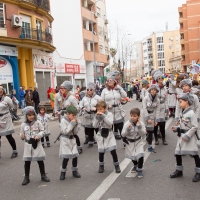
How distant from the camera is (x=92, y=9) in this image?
44.6 meters

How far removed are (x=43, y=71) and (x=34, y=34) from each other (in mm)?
4262

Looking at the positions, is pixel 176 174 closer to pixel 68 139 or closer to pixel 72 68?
pixel 68 139

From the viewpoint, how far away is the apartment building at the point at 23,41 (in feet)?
76.5

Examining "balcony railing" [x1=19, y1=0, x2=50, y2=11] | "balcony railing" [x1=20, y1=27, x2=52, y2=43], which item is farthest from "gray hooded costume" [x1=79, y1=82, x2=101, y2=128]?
"balcony railing" [x1=19, y1=0, x2=50, y2=11]

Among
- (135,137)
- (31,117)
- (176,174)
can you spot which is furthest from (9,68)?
(176,174)

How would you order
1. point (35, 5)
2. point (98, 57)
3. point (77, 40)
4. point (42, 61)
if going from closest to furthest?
Result: point (35, 5) < point (42, 61) < point (77, 40) < point (98, 57)

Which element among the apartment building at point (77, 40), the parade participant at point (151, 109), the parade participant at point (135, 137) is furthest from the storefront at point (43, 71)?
the parade participant at point (135, 137)

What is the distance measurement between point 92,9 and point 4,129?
39.1 meters

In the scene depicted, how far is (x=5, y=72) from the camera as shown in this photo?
23875mm

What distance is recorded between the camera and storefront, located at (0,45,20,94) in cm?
2345

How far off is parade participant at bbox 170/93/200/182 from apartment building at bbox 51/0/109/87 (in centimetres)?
2807

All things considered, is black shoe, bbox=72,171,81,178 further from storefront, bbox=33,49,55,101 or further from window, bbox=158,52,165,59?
window, bbox=158,52,165,59

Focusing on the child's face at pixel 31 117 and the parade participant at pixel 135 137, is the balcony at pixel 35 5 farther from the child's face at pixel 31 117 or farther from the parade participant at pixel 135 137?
the parade participant at pixel 135 137

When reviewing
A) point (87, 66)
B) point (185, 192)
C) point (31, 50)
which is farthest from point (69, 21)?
point (185, 192)
